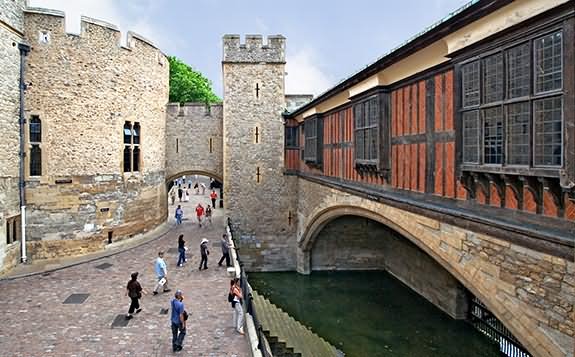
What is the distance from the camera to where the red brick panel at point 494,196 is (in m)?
5.03

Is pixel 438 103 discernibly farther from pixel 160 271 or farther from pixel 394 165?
pixel 160 271

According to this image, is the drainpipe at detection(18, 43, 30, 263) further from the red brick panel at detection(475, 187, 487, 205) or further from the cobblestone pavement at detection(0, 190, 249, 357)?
the red brick panel at detection(475, 187, 487, 205)

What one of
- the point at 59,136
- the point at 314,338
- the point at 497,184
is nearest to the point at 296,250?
the point at 314,338

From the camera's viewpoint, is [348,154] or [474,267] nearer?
[474,267]

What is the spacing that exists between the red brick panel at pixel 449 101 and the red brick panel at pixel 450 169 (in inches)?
11.1

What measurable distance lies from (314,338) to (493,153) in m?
9.41

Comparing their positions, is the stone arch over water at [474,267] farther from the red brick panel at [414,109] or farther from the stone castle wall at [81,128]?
the stone castle wall at [81,128]

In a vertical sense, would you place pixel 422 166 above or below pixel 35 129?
below

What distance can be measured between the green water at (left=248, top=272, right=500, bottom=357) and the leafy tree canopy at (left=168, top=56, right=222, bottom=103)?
55.2 ft

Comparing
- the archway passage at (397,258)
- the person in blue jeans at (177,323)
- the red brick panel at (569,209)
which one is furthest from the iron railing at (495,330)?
the person in blue jeans at (177,323)

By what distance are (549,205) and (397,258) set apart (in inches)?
557

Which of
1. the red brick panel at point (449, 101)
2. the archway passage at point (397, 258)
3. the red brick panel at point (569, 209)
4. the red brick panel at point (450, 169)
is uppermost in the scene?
the red brick panel at point (449, 101)

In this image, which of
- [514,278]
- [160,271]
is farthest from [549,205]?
[160,271]

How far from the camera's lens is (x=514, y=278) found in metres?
4.79
